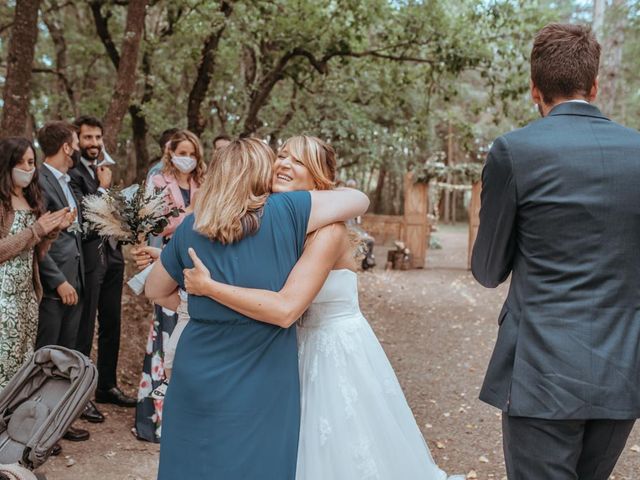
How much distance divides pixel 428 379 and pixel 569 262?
5.88 meters

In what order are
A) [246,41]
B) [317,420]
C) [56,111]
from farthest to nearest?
[56,111] < [246,41] < [317,420]

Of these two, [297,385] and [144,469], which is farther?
[144,469]

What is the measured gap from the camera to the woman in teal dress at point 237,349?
245 cm

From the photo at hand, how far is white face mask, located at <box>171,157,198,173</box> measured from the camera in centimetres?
513

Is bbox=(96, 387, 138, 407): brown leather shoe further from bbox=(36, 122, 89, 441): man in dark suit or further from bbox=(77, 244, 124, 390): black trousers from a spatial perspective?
bbox=(36, 122, 89, 441): man in dark suit

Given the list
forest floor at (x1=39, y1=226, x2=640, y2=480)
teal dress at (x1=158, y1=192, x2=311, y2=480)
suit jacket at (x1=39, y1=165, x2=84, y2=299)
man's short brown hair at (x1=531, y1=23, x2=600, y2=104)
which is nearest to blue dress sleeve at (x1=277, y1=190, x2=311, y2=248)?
teal dress at (x1=158, y1=192, x2=311, y2=480)

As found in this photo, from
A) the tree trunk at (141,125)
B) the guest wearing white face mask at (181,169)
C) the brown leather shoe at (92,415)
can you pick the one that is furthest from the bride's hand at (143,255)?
the tree trunk at (141,125)

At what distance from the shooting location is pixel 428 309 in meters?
12.5

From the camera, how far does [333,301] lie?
10.3 ft

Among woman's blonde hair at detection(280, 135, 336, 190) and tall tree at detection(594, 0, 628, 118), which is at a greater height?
tall tree at detection(594, 0, 628, 118)

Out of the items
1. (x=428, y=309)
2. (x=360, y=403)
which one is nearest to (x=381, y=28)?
(x=428, y=309)

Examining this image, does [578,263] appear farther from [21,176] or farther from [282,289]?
[21,176]

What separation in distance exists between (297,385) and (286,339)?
199mm

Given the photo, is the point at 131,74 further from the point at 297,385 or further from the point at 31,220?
the point at 297,385
